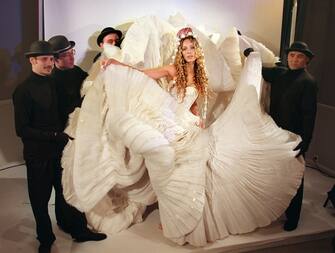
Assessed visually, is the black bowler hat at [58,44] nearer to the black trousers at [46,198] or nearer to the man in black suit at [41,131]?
the man in black suit at [41,131]

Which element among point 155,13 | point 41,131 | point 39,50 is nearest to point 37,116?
point 41,131

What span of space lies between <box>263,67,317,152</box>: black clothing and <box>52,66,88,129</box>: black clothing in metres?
1.26

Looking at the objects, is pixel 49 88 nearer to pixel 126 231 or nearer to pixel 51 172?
pixel 51 172

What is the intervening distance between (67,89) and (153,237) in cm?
102

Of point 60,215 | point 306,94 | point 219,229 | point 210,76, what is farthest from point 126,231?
point 306,94

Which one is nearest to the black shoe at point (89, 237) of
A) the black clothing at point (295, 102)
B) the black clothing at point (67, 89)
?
Result: the black clothing at point (67, 89)

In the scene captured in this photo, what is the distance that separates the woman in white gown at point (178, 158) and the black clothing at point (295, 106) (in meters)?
0.11

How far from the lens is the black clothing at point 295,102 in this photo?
8.05 ft

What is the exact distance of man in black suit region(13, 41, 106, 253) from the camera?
76.9 inches

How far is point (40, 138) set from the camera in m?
1.99

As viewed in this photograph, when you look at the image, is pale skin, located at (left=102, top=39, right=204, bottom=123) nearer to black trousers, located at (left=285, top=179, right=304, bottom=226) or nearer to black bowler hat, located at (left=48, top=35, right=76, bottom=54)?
black bowler hat, located at (left=48, top=35, right=76, bottom=54)

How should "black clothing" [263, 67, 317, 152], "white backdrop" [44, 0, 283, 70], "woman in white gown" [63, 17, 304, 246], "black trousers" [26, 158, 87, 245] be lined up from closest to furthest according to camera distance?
"black trousers" [26, 158, 87, 245] → "woman in white gown" [63, 17, 304, 246] → "black clothing" [263, 67, 317, 152] → "white backdrop" [44, 0, 283, 70]

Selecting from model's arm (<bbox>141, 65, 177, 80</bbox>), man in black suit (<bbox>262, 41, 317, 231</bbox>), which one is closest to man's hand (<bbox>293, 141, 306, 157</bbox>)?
man in black suit (<bbox>262, 41, 317, 231</bbox>)

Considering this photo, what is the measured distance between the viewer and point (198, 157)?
230cm
